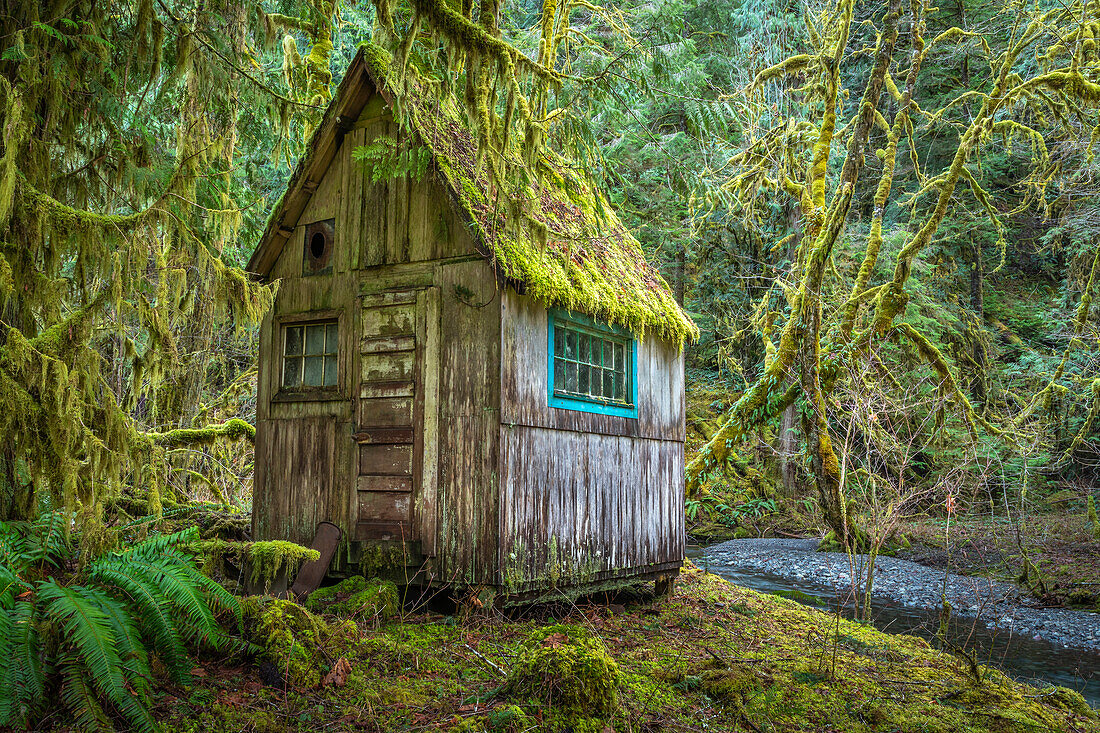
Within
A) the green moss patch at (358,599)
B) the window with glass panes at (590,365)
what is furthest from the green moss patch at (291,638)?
the window with glass panes at (590,365)

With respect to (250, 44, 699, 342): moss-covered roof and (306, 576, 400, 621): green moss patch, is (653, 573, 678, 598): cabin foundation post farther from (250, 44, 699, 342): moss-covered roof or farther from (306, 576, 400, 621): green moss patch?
(306, 576, 400, 621): green moss patch

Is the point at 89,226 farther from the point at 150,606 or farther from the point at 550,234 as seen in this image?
the point at 550,234

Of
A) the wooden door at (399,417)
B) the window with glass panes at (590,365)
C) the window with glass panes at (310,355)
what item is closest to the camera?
the wooden door at (399,417)

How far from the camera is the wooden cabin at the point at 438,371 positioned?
731 centimetres

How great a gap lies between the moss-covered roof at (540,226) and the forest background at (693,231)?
22.3 inches

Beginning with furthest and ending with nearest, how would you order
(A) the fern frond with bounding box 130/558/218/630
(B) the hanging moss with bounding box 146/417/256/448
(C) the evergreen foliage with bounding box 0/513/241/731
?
(B) the hanging moss with bounding box 146/417/256/448 → (A) the fern frond with bounding box 130/558/218/630 → (C) the evergreen foliage with bounding box 0/513/241/731

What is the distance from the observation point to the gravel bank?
11.1 metres

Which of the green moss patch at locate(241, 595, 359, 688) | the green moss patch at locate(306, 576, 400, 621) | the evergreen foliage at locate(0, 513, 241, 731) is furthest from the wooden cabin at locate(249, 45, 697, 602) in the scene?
the evergreen foliage at locate(0, 513, 241, 731)

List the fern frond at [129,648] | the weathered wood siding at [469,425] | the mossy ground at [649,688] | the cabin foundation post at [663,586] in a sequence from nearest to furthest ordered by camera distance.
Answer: the fern frond at [129,648]
the mossy ground at [649,688]
the weathered wood siding at [469,425]
the cabin foundation post at [663,586]

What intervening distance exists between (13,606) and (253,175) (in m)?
9.48

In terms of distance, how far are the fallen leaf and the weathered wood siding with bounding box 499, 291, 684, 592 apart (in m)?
1.97

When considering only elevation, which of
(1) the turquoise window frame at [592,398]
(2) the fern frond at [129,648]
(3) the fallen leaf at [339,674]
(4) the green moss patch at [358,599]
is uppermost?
(1) the turquoise window frame at [592,398]

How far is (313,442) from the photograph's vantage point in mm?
8109

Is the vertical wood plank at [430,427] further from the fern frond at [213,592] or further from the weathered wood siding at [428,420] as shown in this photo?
the fern frond at [213,592]
